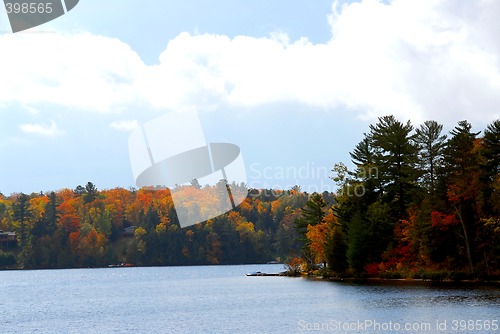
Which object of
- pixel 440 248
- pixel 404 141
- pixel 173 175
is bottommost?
pixel 440 248

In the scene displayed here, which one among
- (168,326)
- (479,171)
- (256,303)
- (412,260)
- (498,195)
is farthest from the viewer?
(412,260)

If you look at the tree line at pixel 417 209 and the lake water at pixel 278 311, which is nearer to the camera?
the lake water at pixel 278 311

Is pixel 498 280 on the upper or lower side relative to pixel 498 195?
lower

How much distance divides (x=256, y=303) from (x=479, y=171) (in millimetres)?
28900

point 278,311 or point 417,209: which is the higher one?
point 417,209

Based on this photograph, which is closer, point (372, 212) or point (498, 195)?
point (498, 195)

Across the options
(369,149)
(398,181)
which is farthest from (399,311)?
(369,149)

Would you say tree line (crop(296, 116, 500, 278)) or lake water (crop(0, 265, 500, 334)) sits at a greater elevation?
tree line (crop(296, 116, 500, 278))

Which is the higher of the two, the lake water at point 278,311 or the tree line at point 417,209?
the tree line at point 417,209

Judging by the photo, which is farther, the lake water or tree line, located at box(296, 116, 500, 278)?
tree line, located at box(296, 116, 500, 278)

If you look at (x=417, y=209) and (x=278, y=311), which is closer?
(x=278, y=311)

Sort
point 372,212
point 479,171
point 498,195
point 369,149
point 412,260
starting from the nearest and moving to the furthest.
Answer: point 498,195, point 479,171, point 412,260, point 372,212, point 369,149

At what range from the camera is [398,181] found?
94.6 metres

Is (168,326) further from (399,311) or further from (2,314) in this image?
(2,314)
